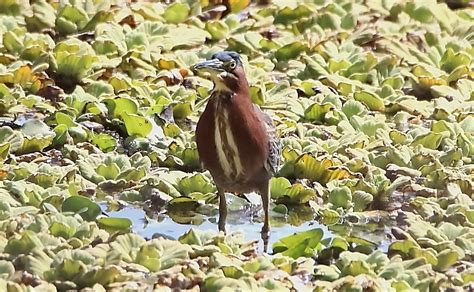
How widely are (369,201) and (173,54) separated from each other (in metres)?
2.99

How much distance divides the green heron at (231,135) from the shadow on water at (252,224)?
137 mm

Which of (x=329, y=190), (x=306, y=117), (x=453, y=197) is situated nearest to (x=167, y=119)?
(x=306, y=117)

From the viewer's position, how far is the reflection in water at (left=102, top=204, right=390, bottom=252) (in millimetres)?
7277

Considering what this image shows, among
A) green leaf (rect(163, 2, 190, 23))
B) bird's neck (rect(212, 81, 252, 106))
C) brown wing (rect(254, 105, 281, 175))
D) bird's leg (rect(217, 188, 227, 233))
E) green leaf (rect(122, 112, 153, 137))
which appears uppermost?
bird's neck (rect(212, 81, 252, 106))

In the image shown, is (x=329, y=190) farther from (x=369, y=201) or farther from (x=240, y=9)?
(x=240, y=9)

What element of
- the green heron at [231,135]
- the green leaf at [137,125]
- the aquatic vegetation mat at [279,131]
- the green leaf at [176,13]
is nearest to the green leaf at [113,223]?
the aquatic vegetation mat at [279,131]

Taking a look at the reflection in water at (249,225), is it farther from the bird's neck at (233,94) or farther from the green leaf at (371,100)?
the green leaf at (371,100)

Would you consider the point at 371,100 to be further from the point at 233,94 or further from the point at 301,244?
the point at 301,244

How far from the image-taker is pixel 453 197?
7.53m

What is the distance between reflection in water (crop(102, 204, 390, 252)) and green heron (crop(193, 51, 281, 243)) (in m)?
0.12

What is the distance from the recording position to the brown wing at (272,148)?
7387mm

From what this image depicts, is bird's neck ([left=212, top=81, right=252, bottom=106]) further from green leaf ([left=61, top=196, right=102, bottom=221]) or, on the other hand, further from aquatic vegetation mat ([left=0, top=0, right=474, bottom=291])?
green leaf ([left=61, top=196, right=102, bottom=221])

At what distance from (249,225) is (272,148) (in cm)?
46

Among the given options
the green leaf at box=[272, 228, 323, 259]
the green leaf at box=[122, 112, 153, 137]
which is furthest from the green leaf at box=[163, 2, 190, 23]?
the green leaf at box=[272, 228, 323, 259]
